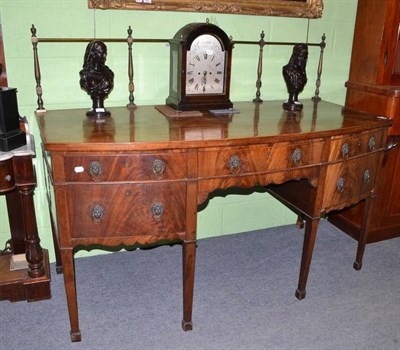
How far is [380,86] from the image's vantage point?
2.62 m

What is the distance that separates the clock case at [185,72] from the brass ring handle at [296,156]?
0.53 m

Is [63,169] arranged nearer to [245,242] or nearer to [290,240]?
[245,242]

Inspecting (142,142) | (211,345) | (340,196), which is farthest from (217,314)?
(142,142)

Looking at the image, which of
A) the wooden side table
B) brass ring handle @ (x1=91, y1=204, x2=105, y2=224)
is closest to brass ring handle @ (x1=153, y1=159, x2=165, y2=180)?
brass ring handle @ (x1=91, y1=204, x2=105, y2=224)

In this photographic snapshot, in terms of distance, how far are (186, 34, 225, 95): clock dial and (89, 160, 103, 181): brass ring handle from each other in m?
0.74

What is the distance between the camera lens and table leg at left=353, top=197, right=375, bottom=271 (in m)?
2.51

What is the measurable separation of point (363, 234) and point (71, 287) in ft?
5.55

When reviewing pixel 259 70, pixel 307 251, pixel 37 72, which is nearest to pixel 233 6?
pixel 259 70

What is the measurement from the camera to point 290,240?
9.75 ft

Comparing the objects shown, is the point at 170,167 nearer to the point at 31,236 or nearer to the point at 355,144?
the point at 31,236

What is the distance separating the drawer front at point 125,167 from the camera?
1673 millimetres

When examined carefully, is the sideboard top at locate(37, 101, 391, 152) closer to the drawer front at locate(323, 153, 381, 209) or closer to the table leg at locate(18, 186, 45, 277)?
the drawer front at locate(323, 153, 381, 209)

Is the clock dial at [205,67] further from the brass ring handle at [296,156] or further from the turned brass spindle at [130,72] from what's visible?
the brass ring handle at [296,156]

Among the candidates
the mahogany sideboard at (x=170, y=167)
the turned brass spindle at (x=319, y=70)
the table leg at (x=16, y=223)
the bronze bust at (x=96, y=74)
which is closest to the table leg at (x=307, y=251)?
the mahogany sideboard at (x=170, y=167)
